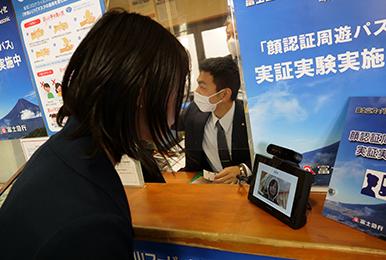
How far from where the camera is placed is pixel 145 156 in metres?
0.78

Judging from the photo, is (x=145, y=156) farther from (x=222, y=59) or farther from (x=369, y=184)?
(x=222, y=59)

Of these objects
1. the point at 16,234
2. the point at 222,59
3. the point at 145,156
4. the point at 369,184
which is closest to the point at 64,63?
the point at 222,59

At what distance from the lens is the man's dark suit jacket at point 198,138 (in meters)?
1.50

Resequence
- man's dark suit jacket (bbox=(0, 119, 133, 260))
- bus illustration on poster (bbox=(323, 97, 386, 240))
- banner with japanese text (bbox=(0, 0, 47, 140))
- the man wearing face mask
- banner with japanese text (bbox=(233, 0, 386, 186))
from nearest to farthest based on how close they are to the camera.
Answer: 1. man's dark suit jacket (bbox=(0, 119, 133, 260))
2. bus illustration on poster (bbox=(323, 97, 386, 240))
3. banner with japanese text (bbox=(233, 0, 386, 186))
4. the man wearing face mask
5. banner with japanese text (bbox=(0, 0, 47, 140))

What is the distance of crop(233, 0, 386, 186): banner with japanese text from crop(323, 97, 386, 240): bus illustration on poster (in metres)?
0.10

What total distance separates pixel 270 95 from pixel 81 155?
0.62 meters

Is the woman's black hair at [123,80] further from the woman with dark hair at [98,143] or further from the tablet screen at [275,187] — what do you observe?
the tablet screen at [275,187]

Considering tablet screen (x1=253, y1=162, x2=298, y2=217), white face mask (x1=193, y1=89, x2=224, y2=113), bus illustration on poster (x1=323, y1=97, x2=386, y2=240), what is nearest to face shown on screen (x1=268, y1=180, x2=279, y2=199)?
tablet screen (x1=253, y1=162, x2=298, y2=217)

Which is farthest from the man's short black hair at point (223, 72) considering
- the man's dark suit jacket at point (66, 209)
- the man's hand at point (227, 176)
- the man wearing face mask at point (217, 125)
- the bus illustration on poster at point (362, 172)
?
the man's dark suit jacket at point (66, 209)

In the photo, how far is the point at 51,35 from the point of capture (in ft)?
4.64

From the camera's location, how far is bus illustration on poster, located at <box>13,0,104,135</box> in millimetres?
1305

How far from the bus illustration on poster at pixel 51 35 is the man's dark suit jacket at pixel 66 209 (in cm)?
77

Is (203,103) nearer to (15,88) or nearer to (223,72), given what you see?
(223,72)

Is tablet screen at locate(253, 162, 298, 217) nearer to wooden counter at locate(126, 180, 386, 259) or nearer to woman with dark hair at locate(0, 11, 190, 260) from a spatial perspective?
wooden counter at locate(126, 180, 386, 259)
